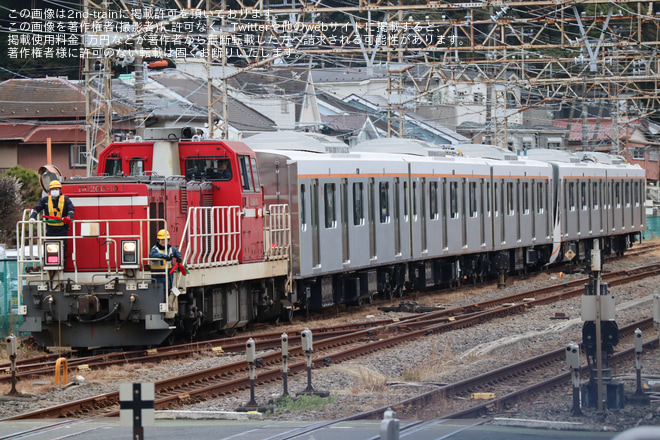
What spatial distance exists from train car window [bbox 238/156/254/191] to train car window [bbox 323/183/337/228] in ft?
9.45

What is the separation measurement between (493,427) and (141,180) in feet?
25.3

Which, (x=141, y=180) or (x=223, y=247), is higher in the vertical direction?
(x=141, y=180)

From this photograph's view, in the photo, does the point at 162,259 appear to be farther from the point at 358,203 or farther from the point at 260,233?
the point at 358,203

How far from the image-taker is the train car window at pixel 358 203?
70.0ft

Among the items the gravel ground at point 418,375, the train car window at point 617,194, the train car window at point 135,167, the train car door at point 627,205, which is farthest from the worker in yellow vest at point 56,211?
the train car door at point 627,205

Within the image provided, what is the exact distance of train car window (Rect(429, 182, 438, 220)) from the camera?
2498 centimetres

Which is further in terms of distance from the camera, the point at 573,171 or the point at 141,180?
the point at 573,171

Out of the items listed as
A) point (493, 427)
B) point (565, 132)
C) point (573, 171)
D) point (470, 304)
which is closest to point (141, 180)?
point (493, 427)

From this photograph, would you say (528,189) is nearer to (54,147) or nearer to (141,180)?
(141,180)

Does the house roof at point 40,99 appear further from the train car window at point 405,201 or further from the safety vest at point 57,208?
the safety vest at point 57,208

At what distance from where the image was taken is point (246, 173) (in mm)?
17250

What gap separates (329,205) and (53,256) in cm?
679

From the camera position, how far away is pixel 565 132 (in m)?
67.1

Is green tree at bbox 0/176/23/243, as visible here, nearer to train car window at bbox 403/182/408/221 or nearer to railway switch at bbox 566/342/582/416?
train car window at bbox 403/182/408/221
